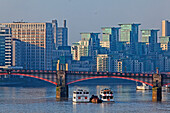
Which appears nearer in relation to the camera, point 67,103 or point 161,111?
point 161,111

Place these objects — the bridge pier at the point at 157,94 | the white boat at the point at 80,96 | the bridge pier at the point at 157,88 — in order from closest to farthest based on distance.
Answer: the white boat at the point at 80,96 → the bridge pier at the point at 157,94 → the bridge pier at the point at 157,88

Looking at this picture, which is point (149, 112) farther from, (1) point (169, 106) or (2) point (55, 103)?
(2) point (55, 103)

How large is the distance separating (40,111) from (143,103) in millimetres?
37884

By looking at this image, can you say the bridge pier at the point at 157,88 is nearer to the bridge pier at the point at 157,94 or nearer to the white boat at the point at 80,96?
the bridge pier at the point at 157,94

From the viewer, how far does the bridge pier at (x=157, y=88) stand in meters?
195

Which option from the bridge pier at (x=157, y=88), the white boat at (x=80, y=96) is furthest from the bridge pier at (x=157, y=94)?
the white boat at (x=80, y=96)

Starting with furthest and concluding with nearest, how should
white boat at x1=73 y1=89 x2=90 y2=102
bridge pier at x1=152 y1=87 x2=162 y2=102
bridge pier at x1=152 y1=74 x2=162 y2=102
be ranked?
1. bridge pier at x1=152 y1=74 x2=162 y2=102
2. bridge pier at x1=152 y1=87 x2=162 y2=102
3. white boat at x1=73 y1=89 x2=90 y2=102

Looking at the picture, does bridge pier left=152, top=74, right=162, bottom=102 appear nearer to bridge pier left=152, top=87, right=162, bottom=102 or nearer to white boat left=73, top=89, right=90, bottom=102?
bridge pier left=152, top=87, right=162, bottom=102

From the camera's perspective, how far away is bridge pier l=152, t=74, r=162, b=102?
195m

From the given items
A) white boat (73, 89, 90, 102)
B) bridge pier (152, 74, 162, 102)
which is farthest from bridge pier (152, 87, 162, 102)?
white boat (73, 89, 90, 102)

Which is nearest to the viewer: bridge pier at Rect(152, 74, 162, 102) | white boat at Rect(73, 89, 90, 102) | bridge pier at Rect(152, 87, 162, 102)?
white boat at Rect(73, 89, 90, 102)

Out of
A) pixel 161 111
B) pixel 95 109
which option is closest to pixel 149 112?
pixel 161 111

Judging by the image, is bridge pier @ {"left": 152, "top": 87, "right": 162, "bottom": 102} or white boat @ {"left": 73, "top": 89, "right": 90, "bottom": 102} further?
bridge pier @ {"left": 152, "top": 87, "right": 162, "bottom": 102}

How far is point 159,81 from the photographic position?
643 feet
